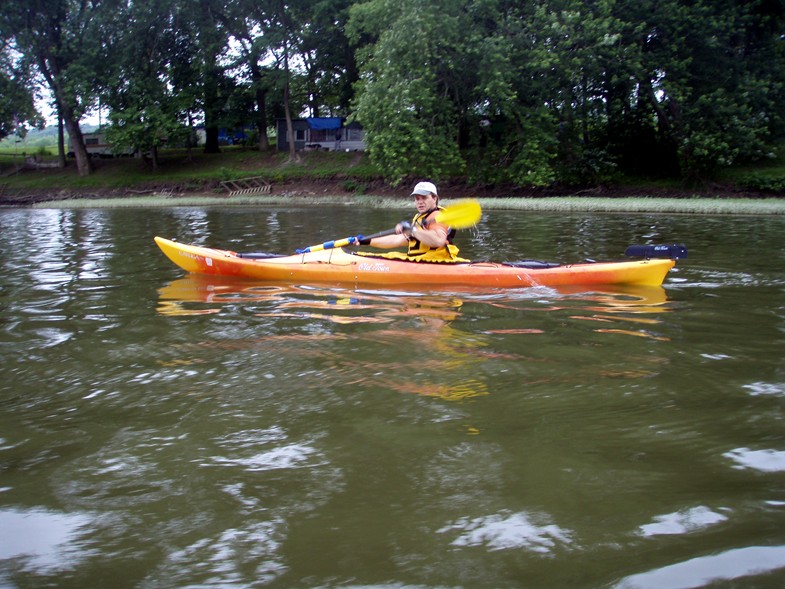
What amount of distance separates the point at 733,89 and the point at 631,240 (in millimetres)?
14073

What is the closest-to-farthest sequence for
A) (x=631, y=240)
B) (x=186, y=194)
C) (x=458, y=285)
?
(x=458, y=285) → (x=631, y=240) → (x=186, y=194)

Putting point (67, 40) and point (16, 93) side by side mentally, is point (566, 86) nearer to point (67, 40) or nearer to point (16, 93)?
point (67, 40)

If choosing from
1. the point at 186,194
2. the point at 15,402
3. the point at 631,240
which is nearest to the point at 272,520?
the point at 15,402

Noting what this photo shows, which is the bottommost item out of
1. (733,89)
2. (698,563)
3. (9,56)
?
(698,563)

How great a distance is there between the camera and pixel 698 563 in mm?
2213

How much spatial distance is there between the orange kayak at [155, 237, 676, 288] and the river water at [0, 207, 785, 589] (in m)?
0.27

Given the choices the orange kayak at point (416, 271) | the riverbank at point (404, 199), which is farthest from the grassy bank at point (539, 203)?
the orange kayak at point (416, 271)

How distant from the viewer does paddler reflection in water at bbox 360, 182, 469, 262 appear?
6867mm

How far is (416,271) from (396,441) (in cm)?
388

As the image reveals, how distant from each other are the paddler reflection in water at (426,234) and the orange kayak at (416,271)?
0.57ft

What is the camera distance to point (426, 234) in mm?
6867

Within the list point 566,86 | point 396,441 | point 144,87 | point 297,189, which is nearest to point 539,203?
point 566,86

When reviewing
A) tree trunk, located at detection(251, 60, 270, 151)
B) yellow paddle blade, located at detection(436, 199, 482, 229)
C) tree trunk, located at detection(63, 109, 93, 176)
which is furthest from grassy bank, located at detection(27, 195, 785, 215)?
yellow paddle blade, located at detection(436, 199, 482, 229)

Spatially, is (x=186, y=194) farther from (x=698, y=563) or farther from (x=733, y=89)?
(x=698, y=563)
